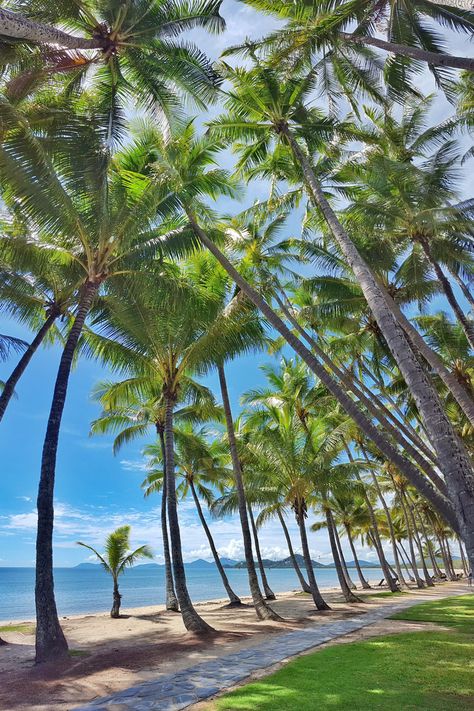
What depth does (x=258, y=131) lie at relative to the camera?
12125 mm

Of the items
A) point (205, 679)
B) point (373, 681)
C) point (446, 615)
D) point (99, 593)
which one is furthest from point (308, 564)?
point (99, 593)

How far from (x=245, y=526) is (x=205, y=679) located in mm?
8477

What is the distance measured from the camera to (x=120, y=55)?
9.52m

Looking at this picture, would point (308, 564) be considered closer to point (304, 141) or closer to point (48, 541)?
point (48, 541)

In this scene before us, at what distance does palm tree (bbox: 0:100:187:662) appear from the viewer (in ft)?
28.3

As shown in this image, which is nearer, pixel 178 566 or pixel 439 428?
pixel 439 428

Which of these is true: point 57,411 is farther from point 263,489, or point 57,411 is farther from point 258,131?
point 263,489

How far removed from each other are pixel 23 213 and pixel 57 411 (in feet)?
14.1

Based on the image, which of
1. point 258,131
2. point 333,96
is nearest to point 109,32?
point 258,131

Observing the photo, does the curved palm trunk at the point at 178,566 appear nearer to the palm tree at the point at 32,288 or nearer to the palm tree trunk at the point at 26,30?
the palm tree at the point at 32,288

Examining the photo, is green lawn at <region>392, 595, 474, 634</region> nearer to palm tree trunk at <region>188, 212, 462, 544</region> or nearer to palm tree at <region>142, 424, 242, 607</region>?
palm tree trunk at <region>188, 212, 462, 544</region>

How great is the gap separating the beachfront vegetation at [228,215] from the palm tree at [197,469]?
500cm

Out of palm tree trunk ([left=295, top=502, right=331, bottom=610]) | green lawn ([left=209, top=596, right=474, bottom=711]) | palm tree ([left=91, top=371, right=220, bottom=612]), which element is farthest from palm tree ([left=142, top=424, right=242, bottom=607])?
green lawn ([left=209, top=596, right=474, bottom=711])

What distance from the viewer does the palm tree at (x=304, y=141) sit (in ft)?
17.2
